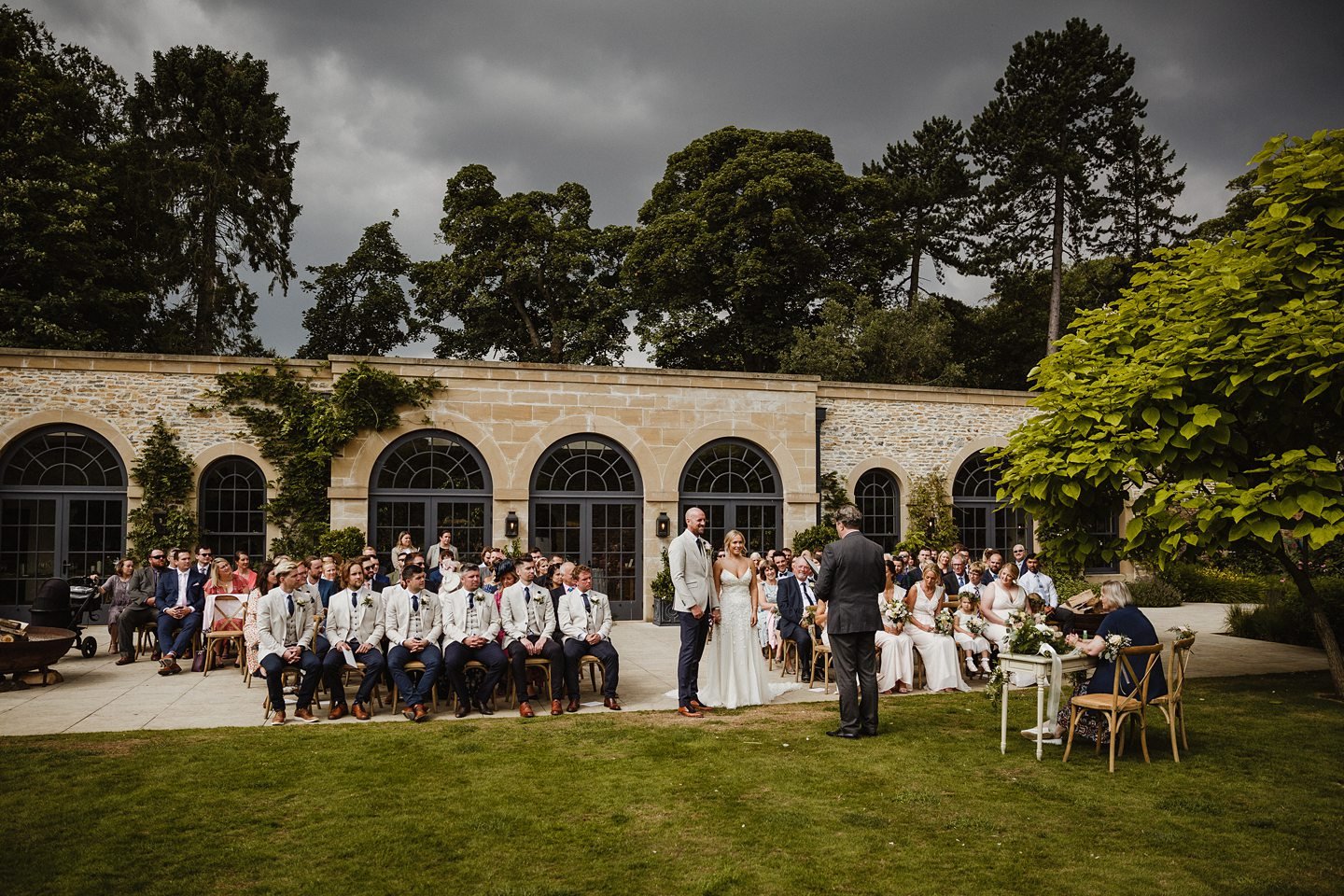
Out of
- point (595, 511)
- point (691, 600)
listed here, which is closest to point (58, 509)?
point (595, 511)

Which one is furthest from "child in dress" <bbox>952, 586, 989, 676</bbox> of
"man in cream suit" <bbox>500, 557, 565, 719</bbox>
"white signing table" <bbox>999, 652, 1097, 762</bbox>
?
"man in cream suit" <bbox>500, 557, 565, 719</bbox>

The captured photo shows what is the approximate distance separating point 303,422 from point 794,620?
887 centimetres

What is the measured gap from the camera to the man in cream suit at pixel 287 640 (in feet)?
25.3

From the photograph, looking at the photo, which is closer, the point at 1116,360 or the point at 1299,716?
the point at 1299,716

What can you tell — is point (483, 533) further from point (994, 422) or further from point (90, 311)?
point (90, 311)

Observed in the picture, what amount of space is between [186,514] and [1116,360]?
13.3 metres

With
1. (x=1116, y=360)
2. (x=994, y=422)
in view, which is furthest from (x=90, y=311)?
(x=1116, y=360)

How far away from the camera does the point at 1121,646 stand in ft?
20.6

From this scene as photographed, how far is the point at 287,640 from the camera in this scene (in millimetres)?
8188

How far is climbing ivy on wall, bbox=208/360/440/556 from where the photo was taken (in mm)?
14289

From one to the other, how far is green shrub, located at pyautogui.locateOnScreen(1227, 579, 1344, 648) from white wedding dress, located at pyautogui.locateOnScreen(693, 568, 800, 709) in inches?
377

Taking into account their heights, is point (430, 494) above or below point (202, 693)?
above

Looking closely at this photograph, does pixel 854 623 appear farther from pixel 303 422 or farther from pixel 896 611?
pixel 303 422

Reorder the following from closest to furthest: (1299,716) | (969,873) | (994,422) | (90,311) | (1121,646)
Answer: (969,873)
(1121,646)
(1299,716)
(994,422)
(90,311)
